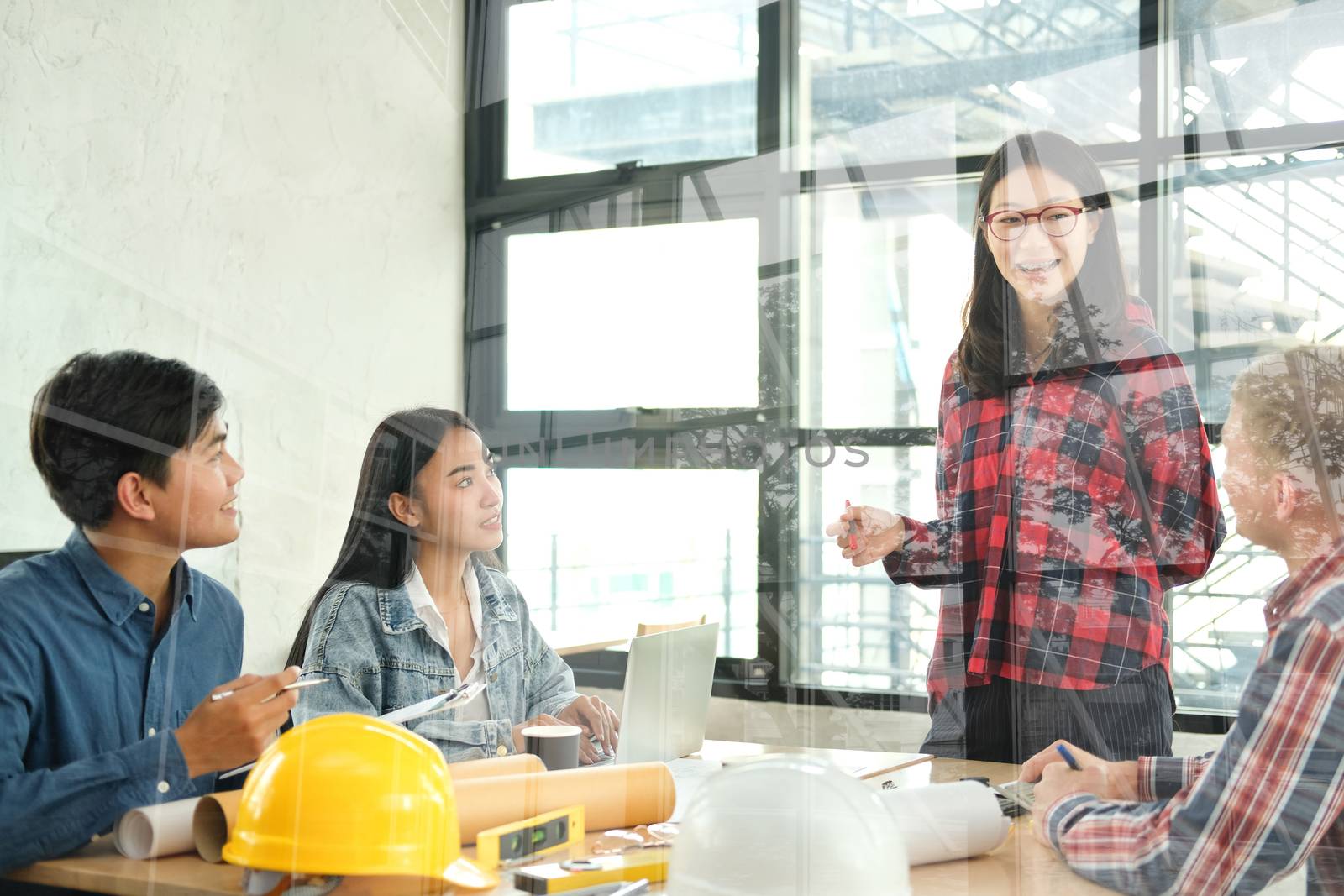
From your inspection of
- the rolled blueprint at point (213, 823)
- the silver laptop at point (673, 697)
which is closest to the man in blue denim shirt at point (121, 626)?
the rolled blueprint at point (213, 823)

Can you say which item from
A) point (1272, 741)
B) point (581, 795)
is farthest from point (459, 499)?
point (1272, 741)

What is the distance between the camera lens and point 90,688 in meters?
1.04

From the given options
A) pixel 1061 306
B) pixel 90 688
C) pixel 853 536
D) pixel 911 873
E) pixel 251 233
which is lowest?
pixel 911 873

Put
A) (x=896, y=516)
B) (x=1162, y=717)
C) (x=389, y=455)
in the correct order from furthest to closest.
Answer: (x=389, y=455) → (x=896, y=516) → (x=1162, y=717)

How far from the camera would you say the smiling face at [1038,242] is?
3.05 feet

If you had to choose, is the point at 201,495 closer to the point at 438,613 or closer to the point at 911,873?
the point at 438,613

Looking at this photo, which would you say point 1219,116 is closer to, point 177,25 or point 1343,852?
point 1343,852

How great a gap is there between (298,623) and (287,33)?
0.70 m

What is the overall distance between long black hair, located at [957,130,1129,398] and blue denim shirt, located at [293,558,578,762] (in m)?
0.54

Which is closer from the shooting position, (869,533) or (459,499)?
(869,533)

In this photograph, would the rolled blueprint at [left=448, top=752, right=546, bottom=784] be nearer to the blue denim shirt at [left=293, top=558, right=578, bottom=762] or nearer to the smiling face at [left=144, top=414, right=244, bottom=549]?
the blue denim shirt at [left=293, top=558, right=578, bottom=762]

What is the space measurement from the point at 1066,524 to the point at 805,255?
0.36 meters

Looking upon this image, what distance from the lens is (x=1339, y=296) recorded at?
2.82 feet

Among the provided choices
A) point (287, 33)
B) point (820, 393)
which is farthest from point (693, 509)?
point (287, 33)
